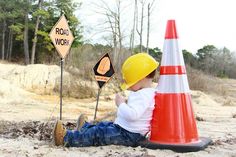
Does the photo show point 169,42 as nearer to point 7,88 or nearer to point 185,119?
point 185,119

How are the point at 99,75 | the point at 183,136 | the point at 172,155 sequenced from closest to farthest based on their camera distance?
1. the point at 172,155
2. the point at 183,136
3. the point at 99,75

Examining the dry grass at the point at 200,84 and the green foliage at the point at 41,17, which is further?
the green foliage at the point at 41,17

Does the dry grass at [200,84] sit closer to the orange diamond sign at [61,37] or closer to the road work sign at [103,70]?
the road work sign at [103,70]

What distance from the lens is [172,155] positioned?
3959 mm

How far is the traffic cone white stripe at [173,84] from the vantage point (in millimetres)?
4344

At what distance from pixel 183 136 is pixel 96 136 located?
869 millimetres

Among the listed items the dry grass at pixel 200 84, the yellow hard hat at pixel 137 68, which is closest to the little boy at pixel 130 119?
the yellow hard hat at pixel 137 68

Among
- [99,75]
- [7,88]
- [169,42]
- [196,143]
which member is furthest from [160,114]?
[7,88]

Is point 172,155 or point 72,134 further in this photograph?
point 72,134

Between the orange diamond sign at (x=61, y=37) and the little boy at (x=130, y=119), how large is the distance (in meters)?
2.94

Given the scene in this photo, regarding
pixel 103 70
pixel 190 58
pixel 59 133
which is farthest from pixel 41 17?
pixel 59 133

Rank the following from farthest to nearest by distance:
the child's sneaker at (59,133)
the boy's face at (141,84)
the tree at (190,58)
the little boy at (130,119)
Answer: the tree at (190,58) < the child's sneaker at (59,133) < the boy's face at (141,84) < the little boy at (130,119)

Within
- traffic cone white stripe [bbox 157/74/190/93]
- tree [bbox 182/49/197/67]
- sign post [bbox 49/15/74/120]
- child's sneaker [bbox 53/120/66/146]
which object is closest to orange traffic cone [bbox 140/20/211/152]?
traffic cone white stripe [bbox 157/74/190/93]

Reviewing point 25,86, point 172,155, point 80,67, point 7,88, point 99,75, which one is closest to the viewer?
point 172,155
